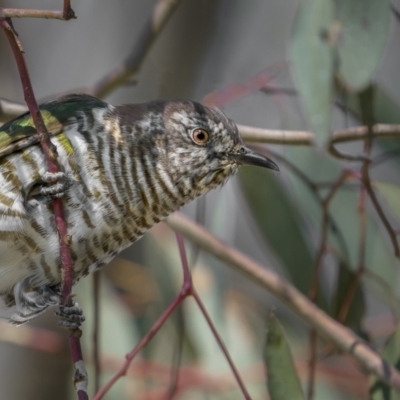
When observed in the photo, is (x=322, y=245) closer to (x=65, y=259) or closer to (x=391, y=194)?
(x=391, y=194)

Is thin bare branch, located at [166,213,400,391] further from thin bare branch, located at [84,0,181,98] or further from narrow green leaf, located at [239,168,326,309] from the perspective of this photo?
→ thin bare branch, located at [84,0,181,98]

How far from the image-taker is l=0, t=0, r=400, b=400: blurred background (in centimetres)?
276

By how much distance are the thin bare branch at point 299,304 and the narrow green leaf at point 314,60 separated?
0.65 metres

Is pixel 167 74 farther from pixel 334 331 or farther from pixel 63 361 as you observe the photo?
pixel 334 331

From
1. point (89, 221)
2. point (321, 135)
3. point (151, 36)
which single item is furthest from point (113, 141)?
point (151, 36)

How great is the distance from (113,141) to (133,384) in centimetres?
138

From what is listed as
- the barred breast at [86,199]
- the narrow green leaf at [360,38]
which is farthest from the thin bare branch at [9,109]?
the narrow green leaf at [360,38]

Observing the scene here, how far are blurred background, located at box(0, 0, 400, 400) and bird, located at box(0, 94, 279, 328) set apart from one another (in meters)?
0.31

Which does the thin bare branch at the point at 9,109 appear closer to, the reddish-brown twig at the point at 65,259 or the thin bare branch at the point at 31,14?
the reddish-brown twig at the point at 65,259

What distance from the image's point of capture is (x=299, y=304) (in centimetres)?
246

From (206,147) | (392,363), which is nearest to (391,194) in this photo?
(392,363)

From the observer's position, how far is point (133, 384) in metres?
3.10

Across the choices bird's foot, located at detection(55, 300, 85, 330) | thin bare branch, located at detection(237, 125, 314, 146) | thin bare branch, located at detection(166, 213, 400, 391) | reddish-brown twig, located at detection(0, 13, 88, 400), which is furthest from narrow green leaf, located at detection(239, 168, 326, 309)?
reddish-brown twig, located at detection(0, 13, 88, 400)

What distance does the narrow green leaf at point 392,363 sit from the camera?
230 cm
